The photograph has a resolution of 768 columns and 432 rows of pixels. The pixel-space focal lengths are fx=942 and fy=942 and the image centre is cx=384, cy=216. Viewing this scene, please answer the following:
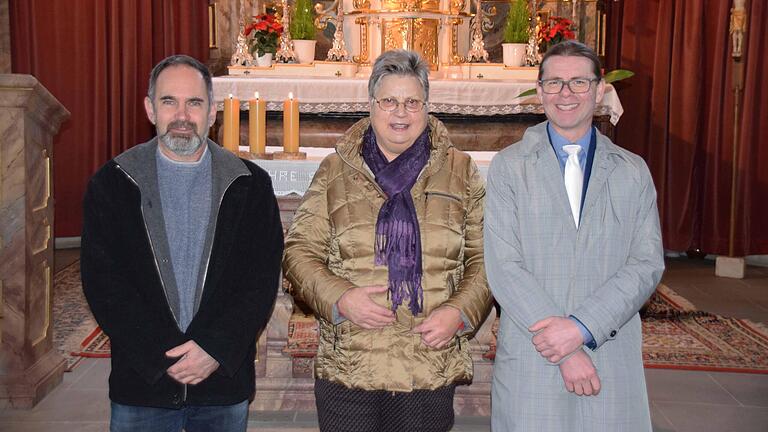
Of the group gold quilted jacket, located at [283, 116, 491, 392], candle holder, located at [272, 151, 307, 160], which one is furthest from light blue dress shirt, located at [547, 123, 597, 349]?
candle holder, located at [272, 151, 307, 160]

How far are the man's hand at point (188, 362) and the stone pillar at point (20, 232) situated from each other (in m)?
2.13

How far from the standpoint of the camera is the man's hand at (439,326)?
7.97ft

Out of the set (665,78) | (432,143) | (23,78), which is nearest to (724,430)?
(432,143)

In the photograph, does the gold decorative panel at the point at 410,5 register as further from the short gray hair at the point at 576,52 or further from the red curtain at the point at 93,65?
the short gray hair at the point at 576,52

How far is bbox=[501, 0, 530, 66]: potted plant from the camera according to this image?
741 centimetres

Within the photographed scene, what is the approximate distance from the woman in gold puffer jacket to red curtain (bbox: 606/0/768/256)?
5.54m

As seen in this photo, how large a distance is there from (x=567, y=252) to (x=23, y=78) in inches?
105

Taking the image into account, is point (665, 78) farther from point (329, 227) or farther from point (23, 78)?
point (329, 227)

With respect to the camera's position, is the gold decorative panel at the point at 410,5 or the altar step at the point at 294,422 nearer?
the altar step at the point at 294,422

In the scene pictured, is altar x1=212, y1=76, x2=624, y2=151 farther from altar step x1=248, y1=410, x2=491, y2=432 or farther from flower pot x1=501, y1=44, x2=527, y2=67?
altar step x1=248, y1=410, x2=491, y2=432

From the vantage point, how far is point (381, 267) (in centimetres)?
250

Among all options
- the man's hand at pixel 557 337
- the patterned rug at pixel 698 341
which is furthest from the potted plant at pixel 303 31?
the man's hand at pixel 557 337

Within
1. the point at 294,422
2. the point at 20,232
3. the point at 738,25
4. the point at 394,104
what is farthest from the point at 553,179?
the point at 738,25

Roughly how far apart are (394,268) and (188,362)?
58 cm
